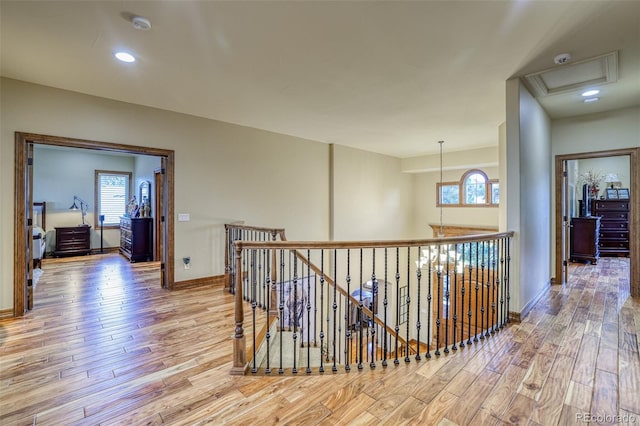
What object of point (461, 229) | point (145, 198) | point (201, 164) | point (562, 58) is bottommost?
point (461, 229)

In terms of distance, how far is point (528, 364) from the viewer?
2.36 meters

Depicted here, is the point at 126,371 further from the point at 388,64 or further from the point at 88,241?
the point at 88,241

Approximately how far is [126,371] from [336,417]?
5.51ft

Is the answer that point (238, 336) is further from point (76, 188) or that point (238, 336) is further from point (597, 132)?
point (76, 188)

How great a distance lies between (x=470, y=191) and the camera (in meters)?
8.06

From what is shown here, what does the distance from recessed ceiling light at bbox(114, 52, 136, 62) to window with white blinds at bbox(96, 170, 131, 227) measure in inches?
255

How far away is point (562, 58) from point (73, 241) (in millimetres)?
9633

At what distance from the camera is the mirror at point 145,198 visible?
6.88 metres

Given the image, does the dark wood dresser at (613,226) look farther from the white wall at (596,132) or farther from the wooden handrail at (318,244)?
the wooden handrail at (318,244)

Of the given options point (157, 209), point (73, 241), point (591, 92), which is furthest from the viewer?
point (73, 241)

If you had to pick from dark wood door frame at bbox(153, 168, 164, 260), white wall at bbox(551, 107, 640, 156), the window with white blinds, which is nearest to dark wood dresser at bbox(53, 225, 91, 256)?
the window with white blinds

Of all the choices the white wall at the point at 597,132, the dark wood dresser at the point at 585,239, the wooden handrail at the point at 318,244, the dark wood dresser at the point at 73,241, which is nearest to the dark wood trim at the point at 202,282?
the wooden handrail at the point at 318,244

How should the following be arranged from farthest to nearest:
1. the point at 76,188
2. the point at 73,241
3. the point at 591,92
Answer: the point at 76,188, the point at 73,241, the point at 591,92

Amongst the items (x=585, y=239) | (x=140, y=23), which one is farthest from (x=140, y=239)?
(x=585, y=239)
